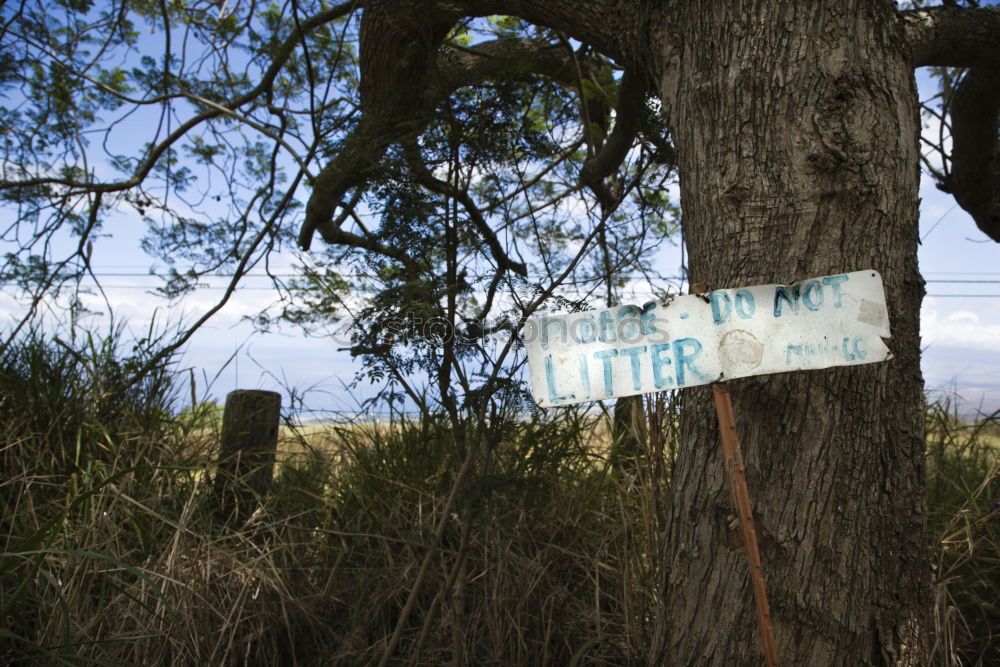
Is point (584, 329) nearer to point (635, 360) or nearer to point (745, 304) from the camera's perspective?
point (635, 360)

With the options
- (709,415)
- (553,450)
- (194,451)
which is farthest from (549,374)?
(194,451)

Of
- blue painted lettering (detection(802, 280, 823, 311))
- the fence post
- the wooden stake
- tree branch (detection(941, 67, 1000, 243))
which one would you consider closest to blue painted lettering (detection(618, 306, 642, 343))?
the wooden stake

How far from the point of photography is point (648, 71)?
2.23 metres

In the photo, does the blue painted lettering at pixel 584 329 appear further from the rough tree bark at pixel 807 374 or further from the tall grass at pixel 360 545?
the tall grass at pixel 360 545

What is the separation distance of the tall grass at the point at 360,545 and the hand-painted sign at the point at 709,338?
0.68m

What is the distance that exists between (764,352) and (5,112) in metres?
4.95

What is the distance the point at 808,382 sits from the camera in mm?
1642

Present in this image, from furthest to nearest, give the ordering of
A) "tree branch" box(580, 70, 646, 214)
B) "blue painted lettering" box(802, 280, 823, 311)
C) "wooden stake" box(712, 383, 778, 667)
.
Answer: "tree branch" box(580, 70, 646, 214), "blue painted lettering" box(802, 280, 823, 311), "wooden stake" box(712, 383, 778, 667)

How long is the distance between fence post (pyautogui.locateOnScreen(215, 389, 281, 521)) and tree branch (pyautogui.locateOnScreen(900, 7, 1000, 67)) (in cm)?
315

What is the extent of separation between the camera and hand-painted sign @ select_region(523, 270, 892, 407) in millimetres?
1555

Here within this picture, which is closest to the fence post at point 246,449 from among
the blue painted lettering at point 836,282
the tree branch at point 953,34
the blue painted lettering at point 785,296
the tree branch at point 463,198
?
the tree branch at point 463,198

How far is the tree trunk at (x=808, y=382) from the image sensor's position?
1614 mm

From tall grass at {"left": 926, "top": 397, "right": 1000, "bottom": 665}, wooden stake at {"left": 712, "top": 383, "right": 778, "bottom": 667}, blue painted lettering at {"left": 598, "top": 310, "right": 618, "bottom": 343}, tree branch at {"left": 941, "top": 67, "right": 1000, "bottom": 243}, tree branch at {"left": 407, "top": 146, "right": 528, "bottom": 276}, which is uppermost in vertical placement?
tree branch at {"left": 941, "top": 67, "right": 1000, "bottom": 243}

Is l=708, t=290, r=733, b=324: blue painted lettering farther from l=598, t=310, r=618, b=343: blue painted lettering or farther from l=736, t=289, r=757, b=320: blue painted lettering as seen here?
Result: l=598, t=310, r=618, b=343: blue painted lettering
